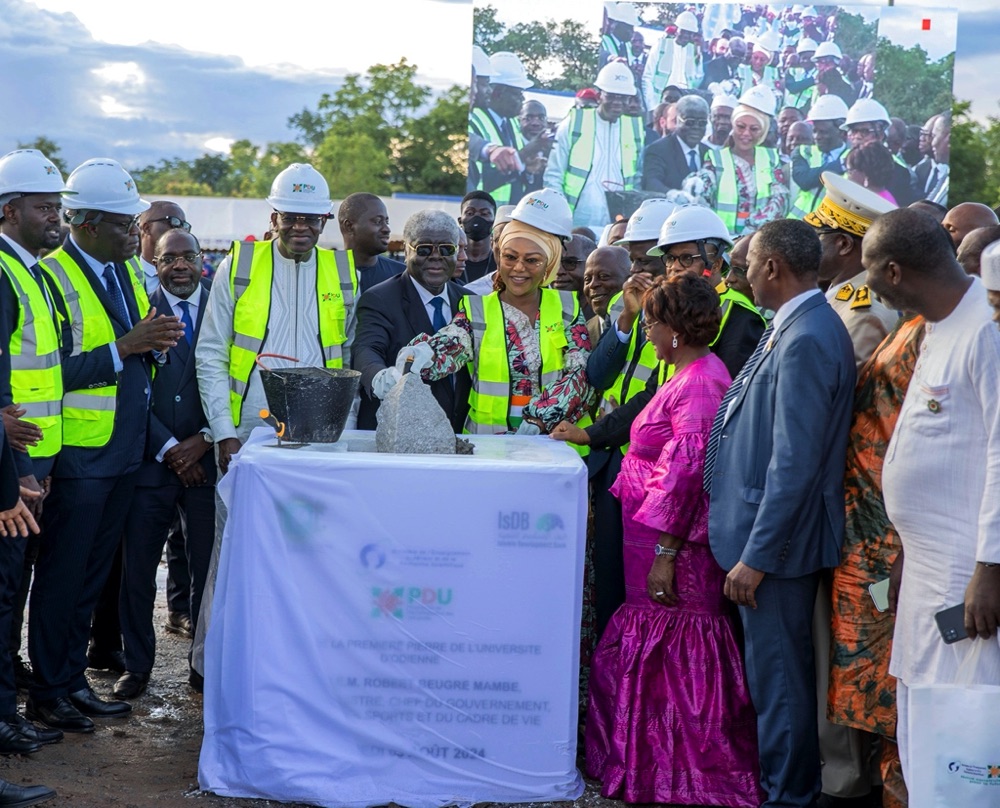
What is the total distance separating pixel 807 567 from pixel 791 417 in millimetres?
512

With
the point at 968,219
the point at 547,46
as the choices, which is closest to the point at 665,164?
the point at 547,46

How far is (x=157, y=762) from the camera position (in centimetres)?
449

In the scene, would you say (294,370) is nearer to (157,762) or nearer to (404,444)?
(404,444)

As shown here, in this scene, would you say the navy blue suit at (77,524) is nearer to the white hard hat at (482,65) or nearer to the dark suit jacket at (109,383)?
the dark suit jacket at (109,383)

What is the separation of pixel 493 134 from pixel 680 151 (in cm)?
307

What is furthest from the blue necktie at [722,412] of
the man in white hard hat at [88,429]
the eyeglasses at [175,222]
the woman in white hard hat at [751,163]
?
the woman in white hard hat at [751,163]

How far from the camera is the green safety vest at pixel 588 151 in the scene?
1875 cm

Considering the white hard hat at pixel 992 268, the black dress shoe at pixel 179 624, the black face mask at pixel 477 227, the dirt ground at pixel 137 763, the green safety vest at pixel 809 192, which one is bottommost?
the black dress shoe at pixel 179 624

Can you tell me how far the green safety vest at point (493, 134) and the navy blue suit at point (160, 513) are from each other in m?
13.1

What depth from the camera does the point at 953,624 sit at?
10.8 ft

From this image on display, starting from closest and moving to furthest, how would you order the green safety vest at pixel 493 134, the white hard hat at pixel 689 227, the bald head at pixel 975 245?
the white hard hat at pixel 689 227 → the bald head at pixel 975 245 → the green safety vest at pixel 493 134

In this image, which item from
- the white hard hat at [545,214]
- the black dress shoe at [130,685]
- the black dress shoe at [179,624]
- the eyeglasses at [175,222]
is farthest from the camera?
the eyeglasses at [175,222]

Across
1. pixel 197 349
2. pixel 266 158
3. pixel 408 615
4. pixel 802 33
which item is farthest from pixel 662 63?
pixel 266 158

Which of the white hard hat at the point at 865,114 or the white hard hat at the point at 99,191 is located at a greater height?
the white hard hat at the point at 865,114
